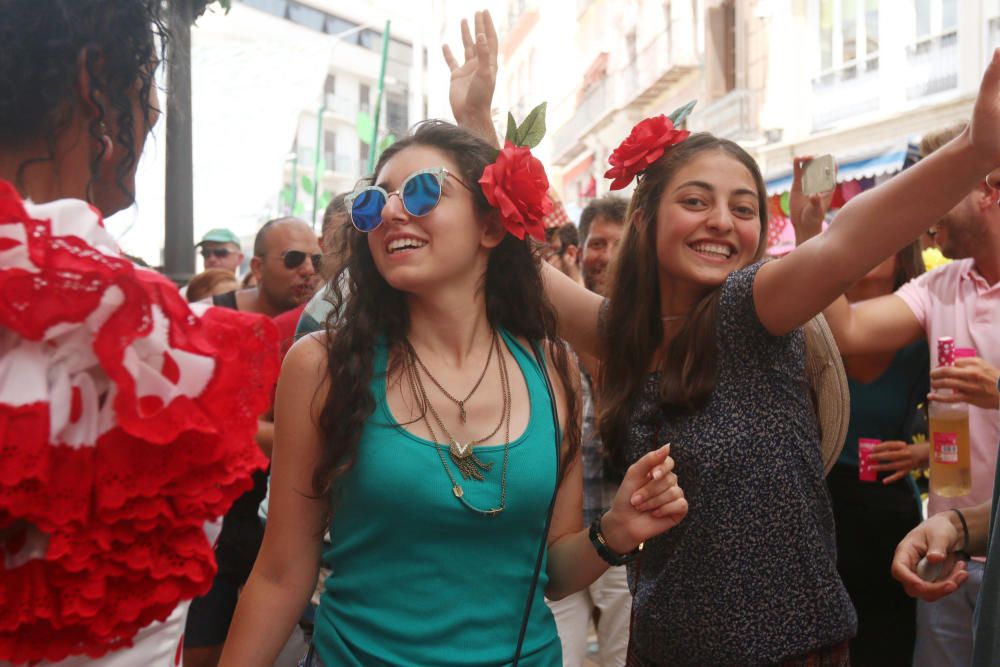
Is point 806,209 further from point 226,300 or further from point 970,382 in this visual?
point 226,300

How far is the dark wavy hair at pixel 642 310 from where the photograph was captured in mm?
2188

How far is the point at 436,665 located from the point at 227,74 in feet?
19.1

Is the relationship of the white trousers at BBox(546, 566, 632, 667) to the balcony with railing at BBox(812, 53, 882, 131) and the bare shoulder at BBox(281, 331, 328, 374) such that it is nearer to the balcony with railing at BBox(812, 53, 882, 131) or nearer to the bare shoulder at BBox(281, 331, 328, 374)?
the bare shoulder at BBox(281, 331, 328, 374)

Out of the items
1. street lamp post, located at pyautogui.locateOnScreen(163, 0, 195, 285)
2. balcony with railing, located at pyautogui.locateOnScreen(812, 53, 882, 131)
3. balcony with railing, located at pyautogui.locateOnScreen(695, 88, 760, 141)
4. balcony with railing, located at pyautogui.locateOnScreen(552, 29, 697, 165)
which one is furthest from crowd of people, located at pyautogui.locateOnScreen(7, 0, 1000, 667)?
balcony with railing, located at pyautogui.locateOnScreen(552, 29, 697, 165)

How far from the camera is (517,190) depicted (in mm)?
2047

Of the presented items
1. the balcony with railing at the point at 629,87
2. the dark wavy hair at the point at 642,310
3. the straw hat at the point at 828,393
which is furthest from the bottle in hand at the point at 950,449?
the balcony with railing at the point at 629,87

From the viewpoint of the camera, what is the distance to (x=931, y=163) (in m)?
1.84

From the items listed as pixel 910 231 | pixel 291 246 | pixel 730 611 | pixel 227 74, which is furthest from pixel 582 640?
pixel 227 74

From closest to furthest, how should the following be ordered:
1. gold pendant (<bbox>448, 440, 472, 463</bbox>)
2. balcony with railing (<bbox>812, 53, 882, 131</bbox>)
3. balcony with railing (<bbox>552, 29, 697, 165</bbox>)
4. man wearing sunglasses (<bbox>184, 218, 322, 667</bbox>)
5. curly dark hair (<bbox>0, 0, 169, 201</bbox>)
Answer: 1. curly dark hair (<bbox>0, 0, 169, 201</bbox>)
2. gold pendant (<bbox>448, 440, 472, 463</bbox>)
3. man wearing sunglasses (<bbox>184, 218, 322, 667</bbox>)
4. balcony with railing (<bbox>812, 53, 882, 131</bbox>)
5. balcony with railing (<bbox>552, 29, 697, 165</bbox>)

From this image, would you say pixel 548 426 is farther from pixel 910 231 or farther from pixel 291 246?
pixel 291 246

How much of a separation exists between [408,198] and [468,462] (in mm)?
564

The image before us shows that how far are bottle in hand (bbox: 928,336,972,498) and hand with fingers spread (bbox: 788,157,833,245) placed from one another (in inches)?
19.0

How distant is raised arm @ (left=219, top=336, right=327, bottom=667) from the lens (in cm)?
189

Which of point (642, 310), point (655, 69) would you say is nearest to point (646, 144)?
point (642, 310)
